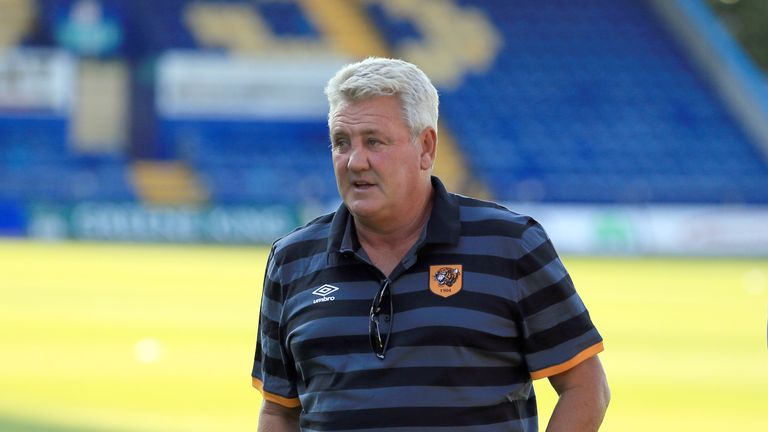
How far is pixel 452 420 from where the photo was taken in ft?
11.0

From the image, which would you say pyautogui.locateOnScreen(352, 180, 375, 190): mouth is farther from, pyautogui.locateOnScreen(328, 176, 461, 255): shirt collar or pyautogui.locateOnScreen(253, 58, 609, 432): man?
pyautogui.locateOnScreen(328, 176, 461, 255): shirt collar

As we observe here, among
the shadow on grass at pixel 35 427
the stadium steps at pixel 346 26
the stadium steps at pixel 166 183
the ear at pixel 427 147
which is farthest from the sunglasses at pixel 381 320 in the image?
the stadium steps at pixel 346 26

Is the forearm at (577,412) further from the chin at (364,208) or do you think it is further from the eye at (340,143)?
the eye at (340,143)

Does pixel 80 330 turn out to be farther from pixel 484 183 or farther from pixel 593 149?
pixel 593 149

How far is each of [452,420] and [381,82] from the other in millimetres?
831

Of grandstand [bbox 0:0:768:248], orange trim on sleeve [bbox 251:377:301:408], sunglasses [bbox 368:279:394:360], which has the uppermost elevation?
grandstand [bbox 0:0:768:248]

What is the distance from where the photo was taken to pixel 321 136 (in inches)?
1388

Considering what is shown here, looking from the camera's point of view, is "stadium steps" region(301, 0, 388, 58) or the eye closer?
the eye

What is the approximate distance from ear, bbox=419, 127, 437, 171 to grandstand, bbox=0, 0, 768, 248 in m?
25.6

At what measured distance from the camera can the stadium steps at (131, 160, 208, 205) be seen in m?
31.5

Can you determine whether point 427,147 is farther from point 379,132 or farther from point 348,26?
point 348,26

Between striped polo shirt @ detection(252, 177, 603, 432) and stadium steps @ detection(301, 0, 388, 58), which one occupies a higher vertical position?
stadium steps @ detection(301, 0, 388, 58)

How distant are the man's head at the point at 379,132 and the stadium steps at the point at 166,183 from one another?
2762cm

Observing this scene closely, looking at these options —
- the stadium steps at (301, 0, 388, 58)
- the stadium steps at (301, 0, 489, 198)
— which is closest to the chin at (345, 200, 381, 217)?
the stadium steps at (301, 0, 489, 198)
